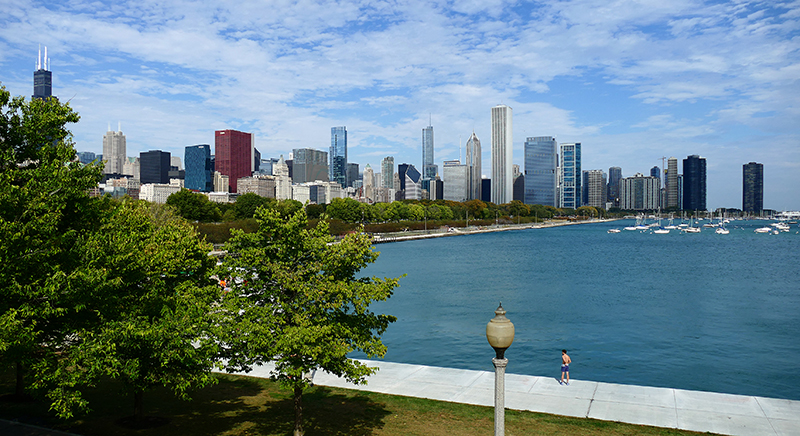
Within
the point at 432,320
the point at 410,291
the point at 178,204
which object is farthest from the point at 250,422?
the point at 178,204

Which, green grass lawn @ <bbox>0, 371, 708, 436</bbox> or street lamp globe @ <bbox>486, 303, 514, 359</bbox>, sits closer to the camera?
street lamp globe @ <bbox>486, 303, 514, 359</bbox>

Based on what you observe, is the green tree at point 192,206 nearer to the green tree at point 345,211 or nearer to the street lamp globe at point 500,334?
the green tree at point 345,211

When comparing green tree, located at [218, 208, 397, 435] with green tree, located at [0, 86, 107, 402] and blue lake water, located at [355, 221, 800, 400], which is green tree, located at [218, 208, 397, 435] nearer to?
green tree, located at [0, 86, 107, 402]

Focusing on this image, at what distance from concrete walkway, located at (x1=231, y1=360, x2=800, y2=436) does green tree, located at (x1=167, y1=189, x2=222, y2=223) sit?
114 metres

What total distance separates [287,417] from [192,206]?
399ft

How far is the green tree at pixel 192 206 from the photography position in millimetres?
131375

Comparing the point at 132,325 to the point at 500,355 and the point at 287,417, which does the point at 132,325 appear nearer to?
the point at 287,417

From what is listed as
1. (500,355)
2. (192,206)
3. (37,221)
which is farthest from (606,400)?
(192,206)

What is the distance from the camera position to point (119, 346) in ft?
49.2

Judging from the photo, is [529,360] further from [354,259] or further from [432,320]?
[354,259]

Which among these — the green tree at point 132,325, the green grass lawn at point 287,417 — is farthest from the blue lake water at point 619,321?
the green tree at point 132,325

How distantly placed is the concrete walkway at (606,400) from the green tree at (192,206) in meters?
114

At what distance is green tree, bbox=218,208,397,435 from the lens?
14.6 meters

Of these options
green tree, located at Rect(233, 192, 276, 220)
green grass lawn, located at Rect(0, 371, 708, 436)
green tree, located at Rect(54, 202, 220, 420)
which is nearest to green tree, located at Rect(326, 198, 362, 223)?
green tree, located at Rect(233, 192, 276, 220)
